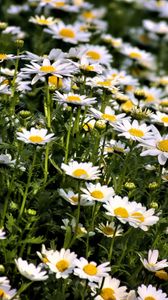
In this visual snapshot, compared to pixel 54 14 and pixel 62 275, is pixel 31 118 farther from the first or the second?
pixel 54 14

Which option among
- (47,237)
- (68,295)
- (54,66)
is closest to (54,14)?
(54,66)

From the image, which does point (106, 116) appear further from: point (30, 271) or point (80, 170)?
point (30, 271)

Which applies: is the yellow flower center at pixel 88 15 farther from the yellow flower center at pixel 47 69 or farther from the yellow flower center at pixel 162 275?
the yellow flower center at pixel 162 275

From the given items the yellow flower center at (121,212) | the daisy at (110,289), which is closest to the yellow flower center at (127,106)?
the yellow flower center at (121,212)

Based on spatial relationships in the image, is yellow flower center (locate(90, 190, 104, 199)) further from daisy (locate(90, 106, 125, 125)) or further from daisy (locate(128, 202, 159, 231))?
daisy (locate(90, 106, 125, 125))

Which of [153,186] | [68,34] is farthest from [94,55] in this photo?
[153,186]

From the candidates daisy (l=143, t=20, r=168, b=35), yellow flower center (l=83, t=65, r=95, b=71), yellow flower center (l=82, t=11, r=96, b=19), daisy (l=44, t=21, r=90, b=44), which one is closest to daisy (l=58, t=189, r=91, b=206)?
yellow flower center (l=83, t=65, r=95, b=71)
